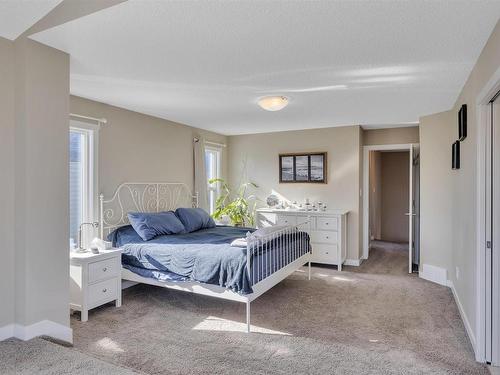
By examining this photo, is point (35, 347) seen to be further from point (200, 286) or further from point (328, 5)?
point (328, 5)

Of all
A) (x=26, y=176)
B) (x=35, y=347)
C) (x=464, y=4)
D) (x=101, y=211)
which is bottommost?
(x=35, y=347)

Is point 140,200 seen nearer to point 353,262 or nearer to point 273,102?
point 273,102

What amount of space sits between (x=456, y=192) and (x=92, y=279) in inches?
154

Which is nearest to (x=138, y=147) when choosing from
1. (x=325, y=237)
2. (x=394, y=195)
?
(x=325, y=237)

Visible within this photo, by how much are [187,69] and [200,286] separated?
203 cm

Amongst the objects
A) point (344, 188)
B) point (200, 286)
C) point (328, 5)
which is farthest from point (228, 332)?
point (344, 188)

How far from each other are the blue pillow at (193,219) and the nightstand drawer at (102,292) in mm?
1278

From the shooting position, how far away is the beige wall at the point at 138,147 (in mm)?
4052

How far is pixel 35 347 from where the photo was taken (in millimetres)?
2266

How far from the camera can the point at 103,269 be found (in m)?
3.38

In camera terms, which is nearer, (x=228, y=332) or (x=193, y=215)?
(x=228, y=332)

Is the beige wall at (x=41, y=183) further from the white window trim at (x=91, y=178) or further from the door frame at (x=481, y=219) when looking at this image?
the door frame at (x=481, y=219)

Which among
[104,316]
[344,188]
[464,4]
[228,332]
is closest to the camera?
[464,4]

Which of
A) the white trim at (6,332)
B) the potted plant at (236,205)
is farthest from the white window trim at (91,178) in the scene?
the potted plant at (236,205)
